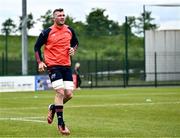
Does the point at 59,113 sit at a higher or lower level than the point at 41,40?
lower

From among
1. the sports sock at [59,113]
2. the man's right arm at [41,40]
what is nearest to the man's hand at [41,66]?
the man's right arm at [41,40]

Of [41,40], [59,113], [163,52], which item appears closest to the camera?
[59,113]

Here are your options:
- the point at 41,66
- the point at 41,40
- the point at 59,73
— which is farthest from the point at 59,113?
the point at 41,40

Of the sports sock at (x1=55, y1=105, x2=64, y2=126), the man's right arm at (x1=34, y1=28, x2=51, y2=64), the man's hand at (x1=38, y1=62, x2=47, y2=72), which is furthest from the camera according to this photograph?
the man's right arm at (x1=34, y1=28, x2=51, y2=64)

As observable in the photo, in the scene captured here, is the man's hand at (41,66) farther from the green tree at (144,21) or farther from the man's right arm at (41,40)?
the green tree at (144,21)

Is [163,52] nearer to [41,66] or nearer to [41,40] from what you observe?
[41,40]

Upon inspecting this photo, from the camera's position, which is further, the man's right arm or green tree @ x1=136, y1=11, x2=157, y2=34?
green tree @ x1=136, y1=11, x2=157, y2=34

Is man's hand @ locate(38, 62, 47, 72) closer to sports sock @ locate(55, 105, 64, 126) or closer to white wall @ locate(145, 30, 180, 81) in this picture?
sports sock @ locate(55, 105, 64, 126)

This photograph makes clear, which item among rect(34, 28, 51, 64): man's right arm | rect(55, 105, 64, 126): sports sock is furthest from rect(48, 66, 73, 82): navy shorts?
rect(55, 105, 64, 126): sports sock

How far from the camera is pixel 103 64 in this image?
56188mm

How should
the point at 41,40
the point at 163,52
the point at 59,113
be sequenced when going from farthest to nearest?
the point at 163,52 < the point at 41,40 < the point at 59,113

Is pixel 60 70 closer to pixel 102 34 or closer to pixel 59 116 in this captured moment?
pixel 59 116

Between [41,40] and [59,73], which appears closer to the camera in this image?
[59,73]

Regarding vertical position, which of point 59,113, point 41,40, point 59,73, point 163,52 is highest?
point 163,52
